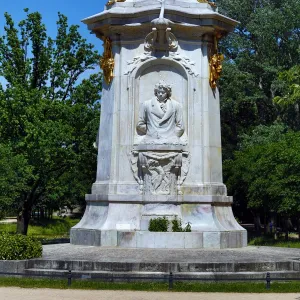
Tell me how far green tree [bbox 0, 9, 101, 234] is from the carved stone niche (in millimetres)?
13079

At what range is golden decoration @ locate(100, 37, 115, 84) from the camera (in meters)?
21.5

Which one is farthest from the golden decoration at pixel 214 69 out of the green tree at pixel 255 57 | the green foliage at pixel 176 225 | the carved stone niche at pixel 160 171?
the green tree at pixel 255 57

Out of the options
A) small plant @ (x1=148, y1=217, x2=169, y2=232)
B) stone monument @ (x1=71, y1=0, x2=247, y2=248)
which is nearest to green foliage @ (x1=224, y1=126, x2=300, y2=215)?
stone monument @ (x1=71, y1=0, x2=247, y2=248)

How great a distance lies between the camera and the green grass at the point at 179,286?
14.1 m

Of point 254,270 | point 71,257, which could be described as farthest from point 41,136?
point 254,270

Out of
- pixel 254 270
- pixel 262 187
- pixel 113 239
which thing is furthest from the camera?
pixel 262 187

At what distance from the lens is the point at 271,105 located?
48.1 m

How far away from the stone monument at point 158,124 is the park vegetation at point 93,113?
23.5ft

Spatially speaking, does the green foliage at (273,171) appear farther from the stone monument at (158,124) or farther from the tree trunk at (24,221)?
the stone monument at (158,124)

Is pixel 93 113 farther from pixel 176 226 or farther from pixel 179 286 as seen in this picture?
pixel 179 286

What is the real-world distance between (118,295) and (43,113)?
2414 cm

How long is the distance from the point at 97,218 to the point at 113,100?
3829 millimetres

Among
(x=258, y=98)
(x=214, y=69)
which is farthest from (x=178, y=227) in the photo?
(x=258, y=98)

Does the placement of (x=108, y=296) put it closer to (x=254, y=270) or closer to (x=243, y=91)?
(x=254, y=270)
